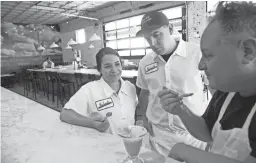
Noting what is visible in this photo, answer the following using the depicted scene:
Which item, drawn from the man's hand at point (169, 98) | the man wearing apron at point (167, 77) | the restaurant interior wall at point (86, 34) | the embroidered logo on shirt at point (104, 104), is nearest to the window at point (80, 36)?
the restaurant interior wall at point (86, 34)

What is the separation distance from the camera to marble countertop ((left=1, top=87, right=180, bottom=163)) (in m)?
0.97

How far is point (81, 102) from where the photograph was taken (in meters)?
1.67

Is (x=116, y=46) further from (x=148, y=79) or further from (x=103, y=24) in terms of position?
(x=148, y=79)

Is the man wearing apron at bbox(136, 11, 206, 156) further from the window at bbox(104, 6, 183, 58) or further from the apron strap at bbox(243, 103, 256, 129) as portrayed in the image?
the window at bbox(104, 6, 183, 58)

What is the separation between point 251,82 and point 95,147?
841 millimetres

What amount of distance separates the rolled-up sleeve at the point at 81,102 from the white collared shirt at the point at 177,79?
67cm

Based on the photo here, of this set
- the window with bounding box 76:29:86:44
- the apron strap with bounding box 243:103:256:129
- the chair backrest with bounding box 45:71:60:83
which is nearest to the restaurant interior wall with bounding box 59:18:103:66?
the window with bounding box 76:29:86:44

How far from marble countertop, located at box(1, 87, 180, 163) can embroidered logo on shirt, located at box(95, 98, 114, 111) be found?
0.32m

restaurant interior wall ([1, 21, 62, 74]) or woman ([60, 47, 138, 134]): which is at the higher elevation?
restaurant interior wall ([1, 21, 62, 74])

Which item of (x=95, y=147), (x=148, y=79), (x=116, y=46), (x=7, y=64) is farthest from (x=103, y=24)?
(x=95, y=147)

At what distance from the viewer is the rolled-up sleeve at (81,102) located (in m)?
1.62

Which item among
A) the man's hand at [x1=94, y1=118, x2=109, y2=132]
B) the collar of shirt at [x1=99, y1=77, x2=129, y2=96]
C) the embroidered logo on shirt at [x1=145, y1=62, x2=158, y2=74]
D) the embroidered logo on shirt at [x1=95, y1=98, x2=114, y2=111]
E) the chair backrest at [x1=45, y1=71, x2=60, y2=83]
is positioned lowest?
the chair backrest at [x1=45, y1=71, x2=60, y2=83]

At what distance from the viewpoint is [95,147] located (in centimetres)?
107

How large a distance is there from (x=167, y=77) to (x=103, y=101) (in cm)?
70
